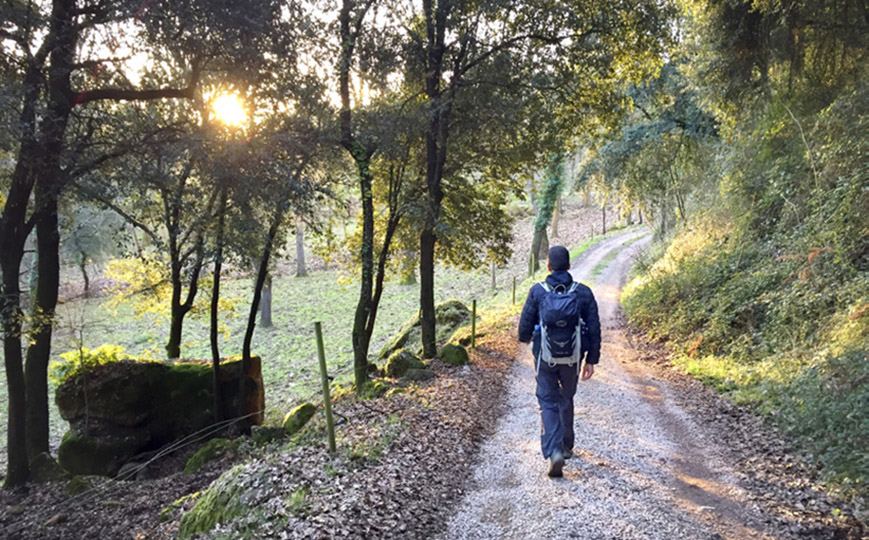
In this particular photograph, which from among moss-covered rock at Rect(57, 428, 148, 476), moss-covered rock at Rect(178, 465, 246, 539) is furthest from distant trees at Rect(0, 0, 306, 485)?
moss-covered rock at Rect(178, 465, 246, 539)

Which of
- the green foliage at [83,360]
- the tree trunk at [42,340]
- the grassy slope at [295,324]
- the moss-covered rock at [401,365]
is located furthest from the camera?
the grassy slope at [295,324]

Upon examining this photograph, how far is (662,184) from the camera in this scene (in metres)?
20.9

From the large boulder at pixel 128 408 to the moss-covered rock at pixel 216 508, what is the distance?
527cm

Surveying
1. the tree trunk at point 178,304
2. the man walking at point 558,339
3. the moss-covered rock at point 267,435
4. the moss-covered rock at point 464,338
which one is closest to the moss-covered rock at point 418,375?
the moss-covered rock at point 267,435

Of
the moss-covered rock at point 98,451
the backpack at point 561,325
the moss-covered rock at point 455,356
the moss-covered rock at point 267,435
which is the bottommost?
the moss-covered rock at point 98,451

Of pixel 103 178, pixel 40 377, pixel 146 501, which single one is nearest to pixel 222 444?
pixel 146 501

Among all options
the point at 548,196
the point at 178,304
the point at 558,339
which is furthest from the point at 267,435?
the point at 548,196

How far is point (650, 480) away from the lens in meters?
4.98

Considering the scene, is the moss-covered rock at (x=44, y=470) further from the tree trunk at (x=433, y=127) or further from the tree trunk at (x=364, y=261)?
the tree trunk at (x=433, y=127)

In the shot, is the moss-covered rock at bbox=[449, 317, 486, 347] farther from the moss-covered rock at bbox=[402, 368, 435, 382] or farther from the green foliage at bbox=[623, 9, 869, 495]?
the green foliage at bbox=[623, 9, 869, 495]

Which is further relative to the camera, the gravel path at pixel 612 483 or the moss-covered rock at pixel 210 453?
the moss-covered rock at pixel 210 453

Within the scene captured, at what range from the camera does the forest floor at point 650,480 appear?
4105 millimetres

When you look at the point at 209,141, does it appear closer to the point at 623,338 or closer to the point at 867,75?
the point at 623,338

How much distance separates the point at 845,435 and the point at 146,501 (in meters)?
9.21
